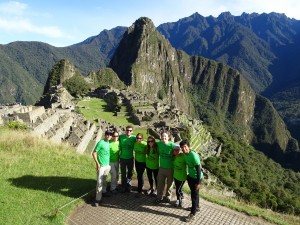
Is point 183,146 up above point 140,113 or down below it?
above

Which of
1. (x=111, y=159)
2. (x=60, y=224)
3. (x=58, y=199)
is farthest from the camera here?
(x=111, y=159)

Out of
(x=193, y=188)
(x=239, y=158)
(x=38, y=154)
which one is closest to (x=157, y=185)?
(x=193, y=188)

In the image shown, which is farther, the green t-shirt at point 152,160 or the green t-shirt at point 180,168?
the green t-shirt at point 152,160

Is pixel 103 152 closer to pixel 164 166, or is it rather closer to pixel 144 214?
pixel 164 166

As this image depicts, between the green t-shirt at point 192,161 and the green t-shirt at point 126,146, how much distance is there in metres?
2.52

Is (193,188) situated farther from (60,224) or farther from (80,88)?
(80,88)

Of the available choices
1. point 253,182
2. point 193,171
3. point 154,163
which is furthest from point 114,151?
point 253,182

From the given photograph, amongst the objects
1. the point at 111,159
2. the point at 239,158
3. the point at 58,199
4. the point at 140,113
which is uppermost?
the point at 111,159

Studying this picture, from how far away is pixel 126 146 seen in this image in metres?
13.8

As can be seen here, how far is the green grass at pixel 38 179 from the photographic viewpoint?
11391 millimetres

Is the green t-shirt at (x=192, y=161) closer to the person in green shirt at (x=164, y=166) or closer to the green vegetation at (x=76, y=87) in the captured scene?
the person in green shirt at (x=164, y=166)

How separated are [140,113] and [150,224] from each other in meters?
57.7

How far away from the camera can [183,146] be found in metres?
12.2

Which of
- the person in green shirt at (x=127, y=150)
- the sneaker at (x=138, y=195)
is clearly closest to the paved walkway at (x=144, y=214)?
the sneaker at (x=138, y=195)
